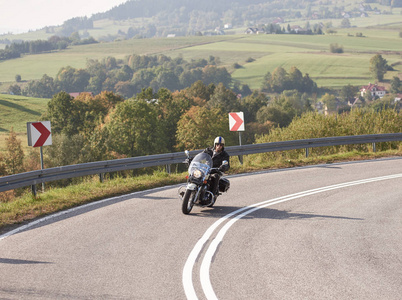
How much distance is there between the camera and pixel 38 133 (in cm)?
1269

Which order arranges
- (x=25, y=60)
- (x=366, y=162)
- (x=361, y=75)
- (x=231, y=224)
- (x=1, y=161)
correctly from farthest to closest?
(x=25, y=60), (x=361, y=75), (x=1, y=161), (x=366, y=162), (x=231, y=224)

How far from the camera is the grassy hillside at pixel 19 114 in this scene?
74.1 meters

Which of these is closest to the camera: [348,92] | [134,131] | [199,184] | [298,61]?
[199,184]

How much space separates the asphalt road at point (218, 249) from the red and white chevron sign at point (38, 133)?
2.45 meters

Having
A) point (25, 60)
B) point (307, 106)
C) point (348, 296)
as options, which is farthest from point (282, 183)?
point (25, 60)

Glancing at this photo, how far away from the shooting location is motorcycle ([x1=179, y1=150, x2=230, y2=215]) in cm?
997

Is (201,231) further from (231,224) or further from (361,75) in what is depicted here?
(361,75)

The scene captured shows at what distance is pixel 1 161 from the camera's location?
167 feet

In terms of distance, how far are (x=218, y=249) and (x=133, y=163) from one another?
760cm

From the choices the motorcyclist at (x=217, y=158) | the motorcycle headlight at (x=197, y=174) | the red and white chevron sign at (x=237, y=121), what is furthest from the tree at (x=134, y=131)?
the motorcycle headlight at (x=197, y=174)

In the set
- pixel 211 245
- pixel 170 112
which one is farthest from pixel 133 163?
pixel 170 112

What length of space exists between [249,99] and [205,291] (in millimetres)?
87325

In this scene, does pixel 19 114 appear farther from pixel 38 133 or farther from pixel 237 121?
pixel 38 133

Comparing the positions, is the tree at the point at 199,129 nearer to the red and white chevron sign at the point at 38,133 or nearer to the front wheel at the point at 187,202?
the red and white chevron sign at the point at 38,133
